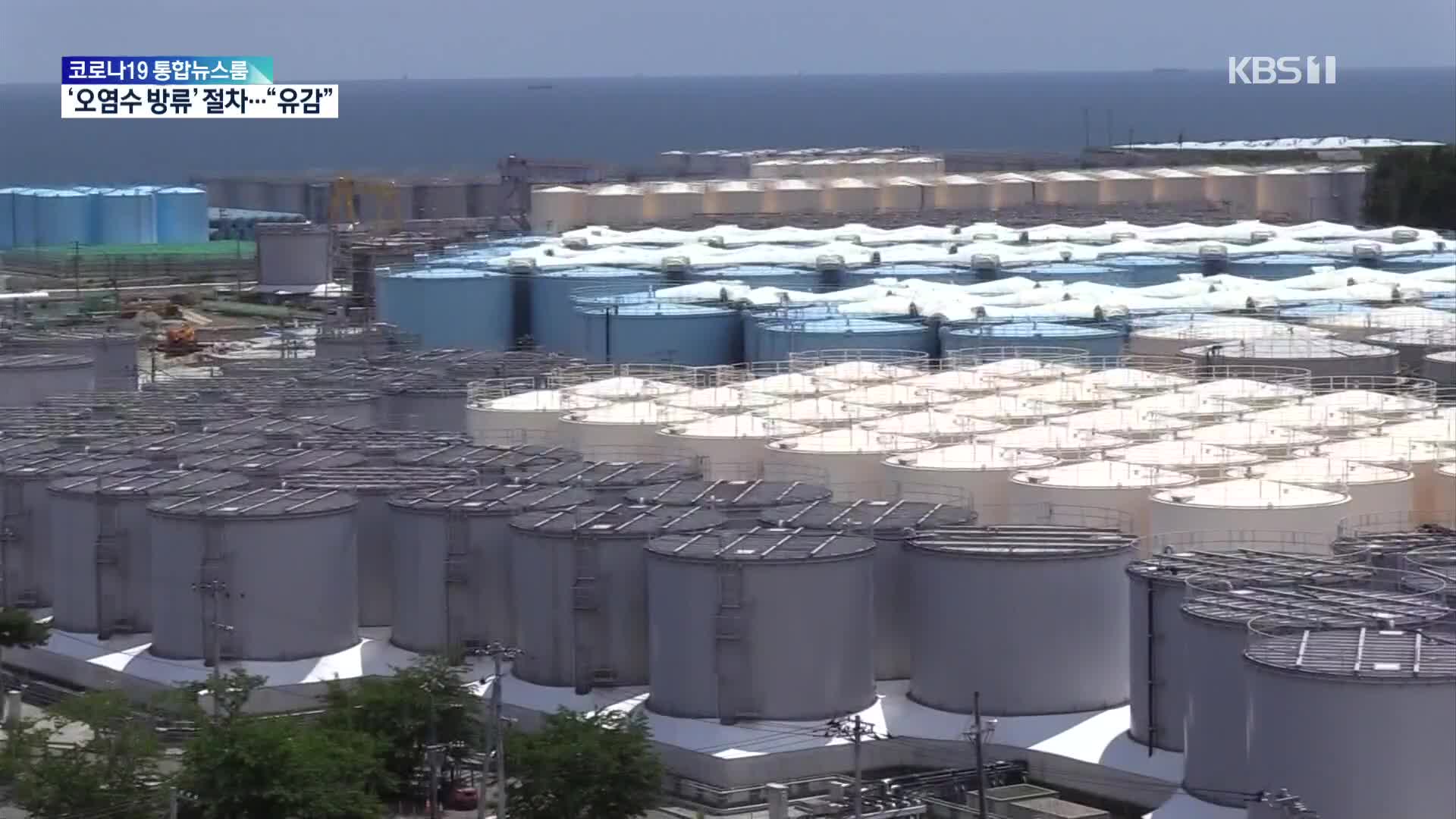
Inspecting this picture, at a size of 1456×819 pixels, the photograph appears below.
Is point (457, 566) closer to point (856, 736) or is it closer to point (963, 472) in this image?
point (963, 472)

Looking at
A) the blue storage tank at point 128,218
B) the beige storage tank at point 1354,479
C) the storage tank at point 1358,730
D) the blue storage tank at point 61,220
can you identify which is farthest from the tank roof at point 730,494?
the blue storage tank at point 61,220

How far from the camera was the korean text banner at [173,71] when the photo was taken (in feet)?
182

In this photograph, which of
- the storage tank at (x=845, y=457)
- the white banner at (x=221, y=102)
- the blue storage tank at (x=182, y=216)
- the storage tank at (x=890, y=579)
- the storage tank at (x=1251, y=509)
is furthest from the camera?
the blue storage tank at (x=182, y=216)

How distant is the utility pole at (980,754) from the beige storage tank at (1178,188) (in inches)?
1893

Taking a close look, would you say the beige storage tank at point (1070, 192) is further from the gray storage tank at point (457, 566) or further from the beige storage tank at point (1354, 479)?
the gray storage tank at point (457, 566)

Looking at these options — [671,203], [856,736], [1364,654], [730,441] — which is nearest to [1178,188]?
[671,203]

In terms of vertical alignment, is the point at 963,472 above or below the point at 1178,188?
below

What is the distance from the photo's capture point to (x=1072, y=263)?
5103 centimetres

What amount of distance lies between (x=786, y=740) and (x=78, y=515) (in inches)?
354

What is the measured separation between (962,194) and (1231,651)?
50.1 meters

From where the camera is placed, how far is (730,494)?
2691cm

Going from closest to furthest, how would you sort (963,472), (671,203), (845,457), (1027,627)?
(1027,627) → (963,472) → (845,457) → (671,203)

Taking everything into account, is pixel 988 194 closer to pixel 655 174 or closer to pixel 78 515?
pixel 655 174

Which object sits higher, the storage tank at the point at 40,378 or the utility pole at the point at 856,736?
the storage tank at the point at 40,378
